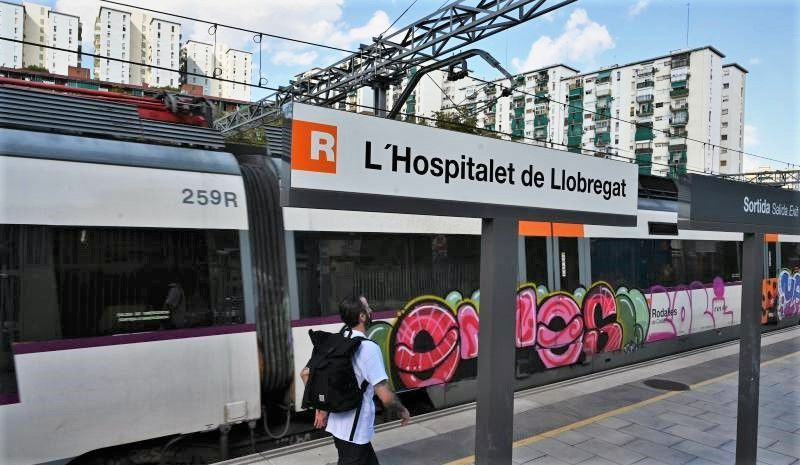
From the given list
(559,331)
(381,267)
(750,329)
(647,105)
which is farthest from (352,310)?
(647,105)

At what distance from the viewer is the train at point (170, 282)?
3.88 metres

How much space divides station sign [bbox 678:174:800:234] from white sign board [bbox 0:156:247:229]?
3.71 metres

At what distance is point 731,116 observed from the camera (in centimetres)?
6397

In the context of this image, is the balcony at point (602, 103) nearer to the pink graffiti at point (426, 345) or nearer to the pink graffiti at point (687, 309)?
the pink graffiti at point (687, 309)

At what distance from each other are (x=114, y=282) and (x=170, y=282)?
0.43 meters

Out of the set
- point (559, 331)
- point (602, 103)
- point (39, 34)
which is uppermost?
point (39, 34)

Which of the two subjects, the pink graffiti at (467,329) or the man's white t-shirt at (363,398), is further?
the pink graffiti at (467,329)

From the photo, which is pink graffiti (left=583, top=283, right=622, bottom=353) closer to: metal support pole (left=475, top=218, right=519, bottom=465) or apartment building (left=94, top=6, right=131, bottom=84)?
metal support pole (left=475, top=218, right=519, bottom=465)

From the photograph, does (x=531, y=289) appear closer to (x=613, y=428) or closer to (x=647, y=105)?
(x=613, y=428)

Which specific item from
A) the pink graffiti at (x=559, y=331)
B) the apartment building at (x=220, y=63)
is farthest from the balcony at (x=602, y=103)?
the pink graffiti at (x=559, y=331)

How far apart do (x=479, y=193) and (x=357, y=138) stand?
2.30 ft

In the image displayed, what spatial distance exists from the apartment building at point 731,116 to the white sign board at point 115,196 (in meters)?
71.6

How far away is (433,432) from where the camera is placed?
5.59 m

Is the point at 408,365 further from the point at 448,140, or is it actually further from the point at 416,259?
the point at 448,140
